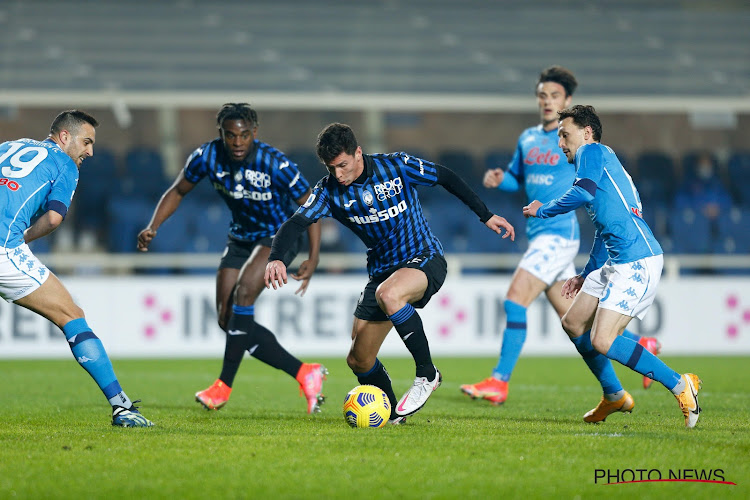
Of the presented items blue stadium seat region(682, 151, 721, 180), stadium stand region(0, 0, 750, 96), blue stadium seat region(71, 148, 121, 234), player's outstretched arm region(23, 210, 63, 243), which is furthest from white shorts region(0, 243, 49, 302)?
blue stadium seat region(682, 151, 721, 180)

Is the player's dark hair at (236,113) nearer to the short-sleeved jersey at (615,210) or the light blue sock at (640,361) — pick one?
the short-sleeved jersey at (615,210)

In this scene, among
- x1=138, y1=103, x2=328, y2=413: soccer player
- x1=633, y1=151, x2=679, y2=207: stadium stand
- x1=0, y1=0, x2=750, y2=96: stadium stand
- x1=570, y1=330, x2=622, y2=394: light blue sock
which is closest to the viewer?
x1=570, y1=330, x2=622, y2=394: light blue sock

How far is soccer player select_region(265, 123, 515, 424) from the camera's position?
225 inches

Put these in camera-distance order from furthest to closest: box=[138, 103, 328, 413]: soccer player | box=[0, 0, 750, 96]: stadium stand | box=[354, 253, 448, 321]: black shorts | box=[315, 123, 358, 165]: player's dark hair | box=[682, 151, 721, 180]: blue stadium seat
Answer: box=[0, 0, 750, 96]: stadium stand < box=[682, 151, 721, 180]: blue stadium seat < box=[138, 103, 328, 413]: soccer player < box=[354, 253, 448, 321]: black shorts < box=[315, 123, 358, 165]: player's dark hair

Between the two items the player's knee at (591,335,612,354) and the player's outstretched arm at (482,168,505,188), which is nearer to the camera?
the player's knee at (591,335,612,354)

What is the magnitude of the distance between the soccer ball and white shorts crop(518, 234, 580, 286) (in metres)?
2.43

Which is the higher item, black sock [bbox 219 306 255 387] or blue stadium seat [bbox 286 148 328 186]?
blue stadium seat [bbox 286 148 328 186]

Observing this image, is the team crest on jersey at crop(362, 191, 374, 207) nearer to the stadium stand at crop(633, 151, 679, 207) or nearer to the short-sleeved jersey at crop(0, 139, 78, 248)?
the short-sleeved jersey at crop(0, 139, 78, 248)

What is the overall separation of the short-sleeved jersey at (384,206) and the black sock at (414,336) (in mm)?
419

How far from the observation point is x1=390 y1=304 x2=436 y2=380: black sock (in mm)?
5727

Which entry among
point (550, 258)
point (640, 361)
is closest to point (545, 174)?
point (550, 258)

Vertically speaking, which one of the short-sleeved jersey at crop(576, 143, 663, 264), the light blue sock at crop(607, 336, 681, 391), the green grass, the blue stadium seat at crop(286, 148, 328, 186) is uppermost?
the blue stadium seat at crop(286, 148, 328, 186)

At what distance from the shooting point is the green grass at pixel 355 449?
12.9ft

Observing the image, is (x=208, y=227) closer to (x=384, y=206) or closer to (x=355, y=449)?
(x=384, y=206)
